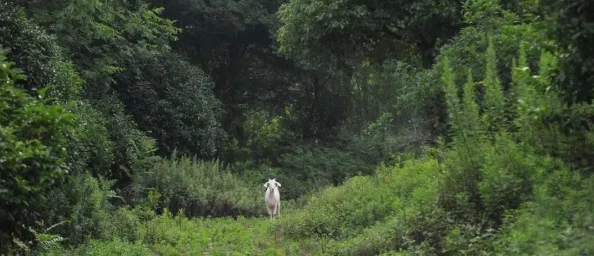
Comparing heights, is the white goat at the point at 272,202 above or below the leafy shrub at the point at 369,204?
below

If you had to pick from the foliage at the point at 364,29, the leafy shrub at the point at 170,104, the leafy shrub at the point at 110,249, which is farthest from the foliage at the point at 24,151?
the leafy shrub at the point at 170,104

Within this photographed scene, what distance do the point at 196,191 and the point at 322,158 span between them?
1360cm

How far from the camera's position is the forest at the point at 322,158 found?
27.4 ft

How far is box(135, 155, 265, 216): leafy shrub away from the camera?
23.1 m

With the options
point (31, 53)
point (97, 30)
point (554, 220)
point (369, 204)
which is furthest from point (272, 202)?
point (554, 220)

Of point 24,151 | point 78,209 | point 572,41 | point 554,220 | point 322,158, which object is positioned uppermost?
point 572,41

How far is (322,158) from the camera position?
3700cm

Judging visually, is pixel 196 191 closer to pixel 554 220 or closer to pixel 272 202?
pixel 272 202

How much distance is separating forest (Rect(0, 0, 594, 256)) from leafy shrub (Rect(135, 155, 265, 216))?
0.07m

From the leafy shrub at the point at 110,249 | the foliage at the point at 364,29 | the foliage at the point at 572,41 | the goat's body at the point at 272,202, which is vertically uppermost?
the foliage at the point at 364,29

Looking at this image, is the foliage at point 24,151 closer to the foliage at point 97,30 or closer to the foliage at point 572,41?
the foliage at point 572,41

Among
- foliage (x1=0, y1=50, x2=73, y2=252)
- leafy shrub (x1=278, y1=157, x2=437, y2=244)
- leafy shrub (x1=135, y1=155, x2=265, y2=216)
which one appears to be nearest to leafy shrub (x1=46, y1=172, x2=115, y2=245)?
foliage (x1=0, y1=50, x2=73, y2=252)

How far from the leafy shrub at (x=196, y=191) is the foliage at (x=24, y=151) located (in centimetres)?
1234

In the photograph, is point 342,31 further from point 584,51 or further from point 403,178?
point 584,51
